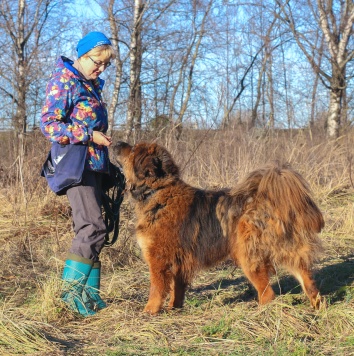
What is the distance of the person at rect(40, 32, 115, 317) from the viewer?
13.0 ft

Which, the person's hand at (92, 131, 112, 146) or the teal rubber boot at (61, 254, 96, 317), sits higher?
the person's hand at (92, 131, 112, 146)

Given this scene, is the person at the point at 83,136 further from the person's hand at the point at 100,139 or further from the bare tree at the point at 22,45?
the bare tree at the point at 22,45

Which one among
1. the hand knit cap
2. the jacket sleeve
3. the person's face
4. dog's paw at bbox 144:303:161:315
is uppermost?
the hand knit cap

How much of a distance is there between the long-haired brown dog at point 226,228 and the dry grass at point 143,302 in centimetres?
27

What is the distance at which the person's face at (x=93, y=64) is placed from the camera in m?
4.07

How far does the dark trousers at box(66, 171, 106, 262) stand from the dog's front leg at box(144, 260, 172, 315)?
0.53 metres

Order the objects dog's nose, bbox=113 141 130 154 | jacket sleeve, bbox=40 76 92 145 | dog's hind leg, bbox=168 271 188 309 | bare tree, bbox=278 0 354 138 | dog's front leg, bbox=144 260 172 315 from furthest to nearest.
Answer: bare tree, bbox=278 0 354 138 < dog's nose, bbox=113 141 130 154 < dog's hind leg, bbox=168 271 188 309 < dog's front leg, bbox=144 260 172 315 < jacket sleeve, bbox=40 76 92 145

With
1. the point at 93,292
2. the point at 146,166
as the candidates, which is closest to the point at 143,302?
the point at 93,292

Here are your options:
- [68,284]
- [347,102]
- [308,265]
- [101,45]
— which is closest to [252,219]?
[308,265]

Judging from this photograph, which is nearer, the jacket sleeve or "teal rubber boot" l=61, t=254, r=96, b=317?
the jacket sleeve

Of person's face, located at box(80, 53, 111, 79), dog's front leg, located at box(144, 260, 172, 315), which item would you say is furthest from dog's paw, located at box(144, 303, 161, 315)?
person's face, located at box(80, 53, 111, 79)

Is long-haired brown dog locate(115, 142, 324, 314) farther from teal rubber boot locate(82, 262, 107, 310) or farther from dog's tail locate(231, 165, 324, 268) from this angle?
teal rubber boot locate(82, 262, 107, 310)

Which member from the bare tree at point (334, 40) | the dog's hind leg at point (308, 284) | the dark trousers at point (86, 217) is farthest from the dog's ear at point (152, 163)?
the bare tree at point (334, 40)

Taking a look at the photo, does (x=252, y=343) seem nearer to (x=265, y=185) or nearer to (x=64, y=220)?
(x=265, y=185)
